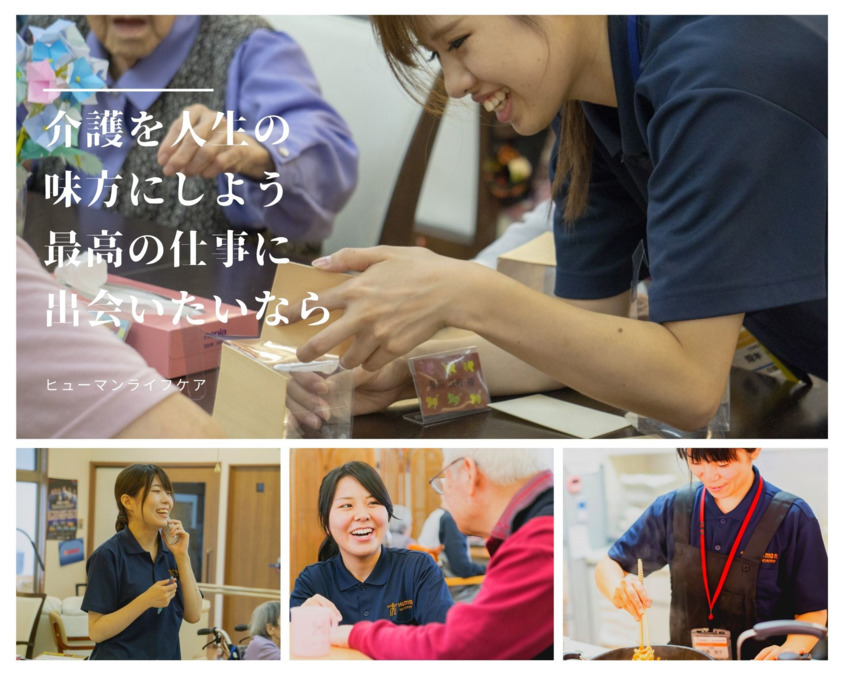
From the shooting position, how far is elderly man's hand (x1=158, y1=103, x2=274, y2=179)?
1028mm

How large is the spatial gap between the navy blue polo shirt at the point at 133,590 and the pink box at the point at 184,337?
7.5 inches

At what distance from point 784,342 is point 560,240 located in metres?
0.31

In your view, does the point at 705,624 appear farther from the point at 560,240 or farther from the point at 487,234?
the point at 487,234

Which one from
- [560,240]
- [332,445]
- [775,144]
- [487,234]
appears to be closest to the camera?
[775,144]

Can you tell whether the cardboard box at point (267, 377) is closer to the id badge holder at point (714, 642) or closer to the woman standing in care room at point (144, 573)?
the woman standing in care room at point (144, 573)

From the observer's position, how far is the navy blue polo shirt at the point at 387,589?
93 cm

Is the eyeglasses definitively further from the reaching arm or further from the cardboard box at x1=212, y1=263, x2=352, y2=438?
the reaching arm

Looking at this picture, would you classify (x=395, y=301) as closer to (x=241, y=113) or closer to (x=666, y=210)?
(x=666, y=210)

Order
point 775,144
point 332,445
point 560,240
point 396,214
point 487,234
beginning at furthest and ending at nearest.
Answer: point 487,234, point 396,214, point 560,240, point 332,445, point 775,144

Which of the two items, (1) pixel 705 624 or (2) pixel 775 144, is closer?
(2) pixel 775 144

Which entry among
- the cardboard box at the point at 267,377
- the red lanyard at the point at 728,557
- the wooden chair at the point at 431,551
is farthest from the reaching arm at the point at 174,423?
the red lanyard at the point at 728,557

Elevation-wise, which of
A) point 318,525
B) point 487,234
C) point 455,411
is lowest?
point 318,525

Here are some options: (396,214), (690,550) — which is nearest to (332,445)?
(690,550)

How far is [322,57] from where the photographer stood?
1834 millimetres
